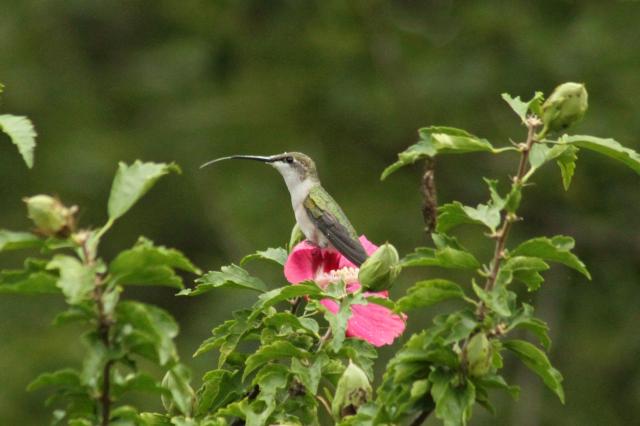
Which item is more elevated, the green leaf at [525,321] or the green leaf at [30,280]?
the green leaf at [30,280]

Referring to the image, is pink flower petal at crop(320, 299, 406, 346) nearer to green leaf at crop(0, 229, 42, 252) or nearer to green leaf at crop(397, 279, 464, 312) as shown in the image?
green leaf at crop(397, 279, 464, 312)

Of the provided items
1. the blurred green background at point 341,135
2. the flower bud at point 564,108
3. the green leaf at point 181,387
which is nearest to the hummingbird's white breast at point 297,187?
the green leaf at point 181,387

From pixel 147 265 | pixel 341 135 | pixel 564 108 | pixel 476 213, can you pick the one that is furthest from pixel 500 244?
pixel 341 135

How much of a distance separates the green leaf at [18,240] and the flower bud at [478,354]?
761 mm

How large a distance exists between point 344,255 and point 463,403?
4.14 ft

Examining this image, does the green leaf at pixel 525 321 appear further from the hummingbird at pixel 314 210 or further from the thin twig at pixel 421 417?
the hummingbird at pixel 314 210

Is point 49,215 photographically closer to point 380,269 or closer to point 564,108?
point 380,269

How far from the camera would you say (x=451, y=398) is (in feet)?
7.52

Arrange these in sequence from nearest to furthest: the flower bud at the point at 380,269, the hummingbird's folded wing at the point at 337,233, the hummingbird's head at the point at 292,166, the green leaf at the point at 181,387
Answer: the green leaf at the point at 181,387, the flower bud at the point at 380,269, the hummingbird's folded wing at the point at 337,233, the hummingbird's head at the point at 292,166

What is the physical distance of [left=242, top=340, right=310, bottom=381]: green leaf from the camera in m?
2.54

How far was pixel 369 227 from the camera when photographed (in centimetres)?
909

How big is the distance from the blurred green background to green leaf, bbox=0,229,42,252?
6.76m

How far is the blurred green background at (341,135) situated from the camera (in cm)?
947

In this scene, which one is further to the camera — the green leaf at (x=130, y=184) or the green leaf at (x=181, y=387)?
A: the green leaf at (x=181, y=387)
